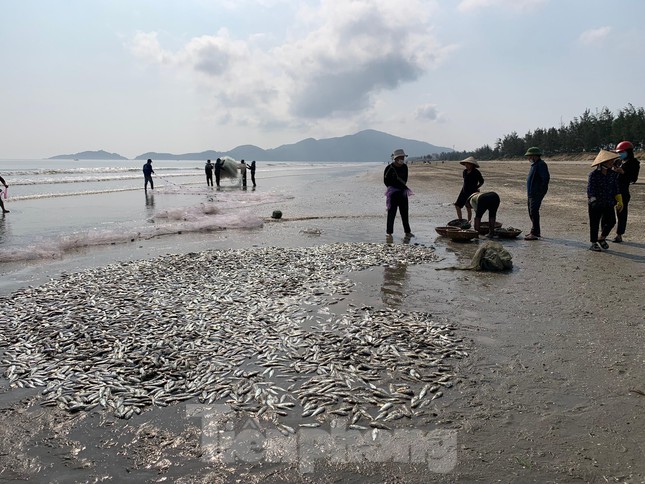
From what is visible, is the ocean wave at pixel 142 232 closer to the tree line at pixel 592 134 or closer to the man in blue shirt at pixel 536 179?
the man in blue shirt at pixel 536 179

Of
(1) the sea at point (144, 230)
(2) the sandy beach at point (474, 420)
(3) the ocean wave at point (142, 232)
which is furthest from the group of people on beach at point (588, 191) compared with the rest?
(3) the ocean wave at point (142, 232)

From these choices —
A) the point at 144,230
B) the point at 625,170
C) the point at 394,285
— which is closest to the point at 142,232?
the point at 144,230

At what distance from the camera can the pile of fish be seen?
197 inches

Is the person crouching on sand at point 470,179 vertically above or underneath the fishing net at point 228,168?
underneath

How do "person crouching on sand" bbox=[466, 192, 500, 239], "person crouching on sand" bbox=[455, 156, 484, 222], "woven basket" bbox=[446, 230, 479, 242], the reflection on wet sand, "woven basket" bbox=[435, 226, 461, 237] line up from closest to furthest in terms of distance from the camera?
the reflection on wet sand < "person crouching on sand" bbox=[466, 192, 500, 239] < "woven basket" bbox=[446, 230, 479, 242] < "woven basket" bbox=[435, 226, 461, 237] < "person crouching on sand" bbox=[455, 156, 484, 222]

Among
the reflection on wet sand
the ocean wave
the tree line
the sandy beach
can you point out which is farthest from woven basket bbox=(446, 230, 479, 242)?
the tree line

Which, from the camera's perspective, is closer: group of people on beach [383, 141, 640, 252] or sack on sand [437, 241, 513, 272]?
sack on sand [437, 241, 513, 272]

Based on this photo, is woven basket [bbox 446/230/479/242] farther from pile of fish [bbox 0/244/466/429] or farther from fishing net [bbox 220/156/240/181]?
fishing net [bbox 220/156/240/181]

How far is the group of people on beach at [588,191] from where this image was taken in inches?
457

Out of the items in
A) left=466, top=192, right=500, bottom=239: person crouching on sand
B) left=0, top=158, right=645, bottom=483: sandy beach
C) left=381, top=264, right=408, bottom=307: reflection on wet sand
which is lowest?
left=0, top=158, right=645, bottom=483: sandy beach

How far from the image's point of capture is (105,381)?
17.7ft

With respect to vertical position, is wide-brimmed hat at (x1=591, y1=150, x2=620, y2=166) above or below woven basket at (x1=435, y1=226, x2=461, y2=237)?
above

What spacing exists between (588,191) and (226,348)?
10671mm

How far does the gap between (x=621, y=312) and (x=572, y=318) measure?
0.92 metres
